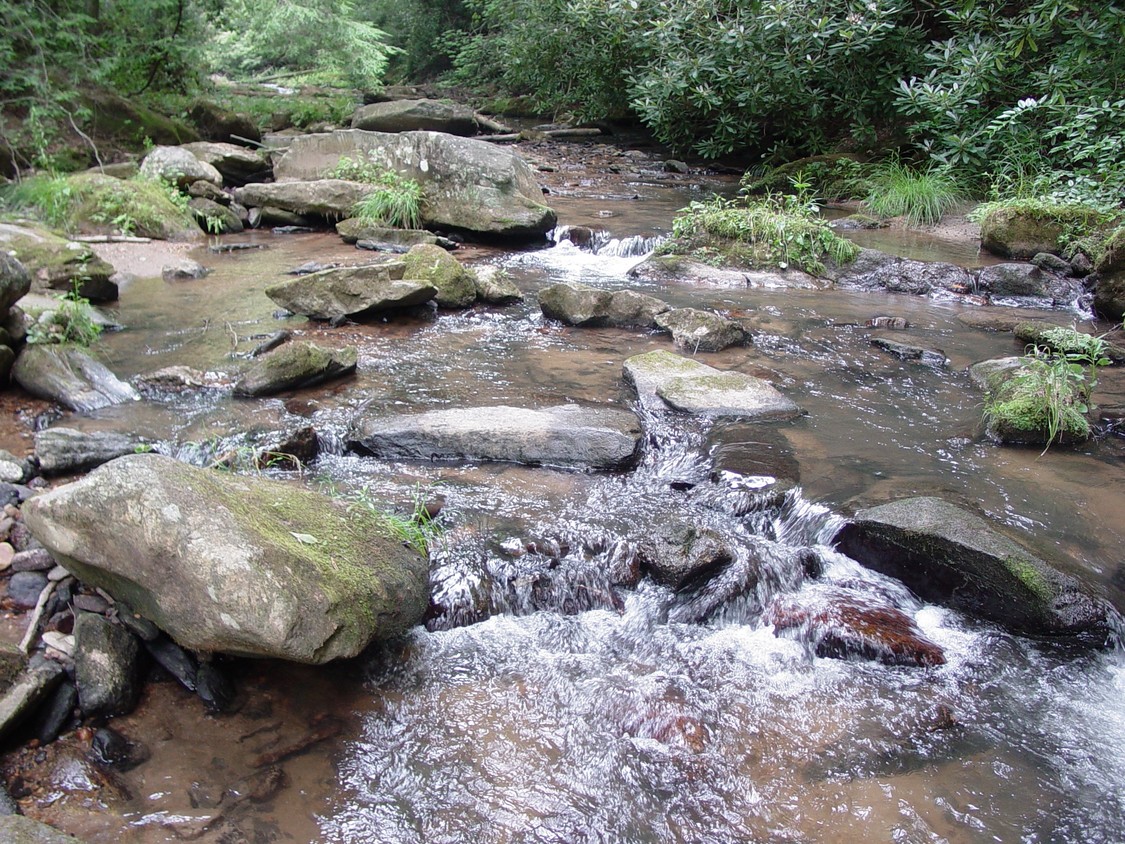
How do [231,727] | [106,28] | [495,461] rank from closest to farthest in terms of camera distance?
[231,727] → [495,461] → [106,28]

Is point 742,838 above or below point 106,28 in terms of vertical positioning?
below

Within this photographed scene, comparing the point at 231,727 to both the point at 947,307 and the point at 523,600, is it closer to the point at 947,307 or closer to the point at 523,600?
the point at 523,600

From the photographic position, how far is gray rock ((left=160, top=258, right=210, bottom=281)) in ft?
26.7

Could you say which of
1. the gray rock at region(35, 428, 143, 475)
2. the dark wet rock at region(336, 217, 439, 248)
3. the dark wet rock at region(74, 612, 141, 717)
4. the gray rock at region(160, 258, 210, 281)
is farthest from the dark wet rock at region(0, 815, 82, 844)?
the dark wet rock at region(336, 217, 439, 248)

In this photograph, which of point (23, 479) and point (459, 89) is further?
point (459, 89)

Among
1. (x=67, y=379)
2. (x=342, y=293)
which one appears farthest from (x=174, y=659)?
(x=342, y=293)

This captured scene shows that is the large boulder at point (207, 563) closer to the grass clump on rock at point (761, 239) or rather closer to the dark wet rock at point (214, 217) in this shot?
the grass clump on rock at point (761, 239)

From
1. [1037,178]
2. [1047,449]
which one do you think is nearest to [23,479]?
[1047,449]

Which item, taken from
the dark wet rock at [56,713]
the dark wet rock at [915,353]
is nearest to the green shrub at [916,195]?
the dark wet rock at [915,353]

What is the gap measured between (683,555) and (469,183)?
7210 mm

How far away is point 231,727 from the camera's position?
2787 mm

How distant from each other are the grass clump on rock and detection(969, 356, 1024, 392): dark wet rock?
309cm

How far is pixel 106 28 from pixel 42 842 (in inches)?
556

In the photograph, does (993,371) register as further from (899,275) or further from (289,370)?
(289,370)
